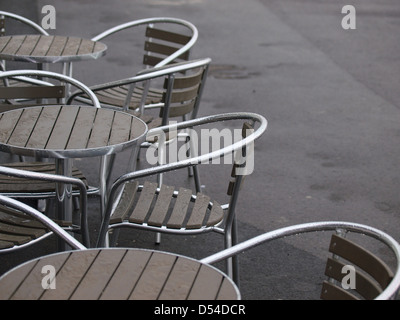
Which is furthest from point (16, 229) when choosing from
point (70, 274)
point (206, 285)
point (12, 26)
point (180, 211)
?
point (12, 26)

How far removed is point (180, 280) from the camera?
7.97ft

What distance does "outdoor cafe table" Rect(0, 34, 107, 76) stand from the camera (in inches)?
212

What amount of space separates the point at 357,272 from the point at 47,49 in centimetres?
367

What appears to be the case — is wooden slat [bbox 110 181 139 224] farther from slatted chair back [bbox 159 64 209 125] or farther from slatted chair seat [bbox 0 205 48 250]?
slatted chair back [bbox 159 64 209 125]

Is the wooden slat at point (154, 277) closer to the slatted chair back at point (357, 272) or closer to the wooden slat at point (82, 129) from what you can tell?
the slatted chair back at point (357, 272)

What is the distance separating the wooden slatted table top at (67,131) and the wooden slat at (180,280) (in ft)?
3.74

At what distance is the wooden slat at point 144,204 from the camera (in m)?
3.64

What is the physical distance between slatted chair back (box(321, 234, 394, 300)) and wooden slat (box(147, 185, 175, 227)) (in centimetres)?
109

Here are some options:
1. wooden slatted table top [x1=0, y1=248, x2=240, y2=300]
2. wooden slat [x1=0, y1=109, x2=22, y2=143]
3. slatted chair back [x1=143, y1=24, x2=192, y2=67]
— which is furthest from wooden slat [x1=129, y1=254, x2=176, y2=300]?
slatted chair back [x1=143, y1=24, x2=192, y2=67]

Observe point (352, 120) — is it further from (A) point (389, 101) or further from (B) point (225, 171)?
(B) point (225, 171)

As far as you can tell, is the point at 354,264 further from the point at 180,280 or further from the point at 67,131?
the point at 67,131

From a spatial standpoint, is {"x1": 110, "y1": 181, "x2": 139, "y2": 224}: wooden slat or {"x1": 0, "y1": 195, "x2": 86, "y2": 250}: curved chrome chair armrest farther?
{"x1": 110, "y1": 181, "x2": 139, "y2": 224}: wooden slat

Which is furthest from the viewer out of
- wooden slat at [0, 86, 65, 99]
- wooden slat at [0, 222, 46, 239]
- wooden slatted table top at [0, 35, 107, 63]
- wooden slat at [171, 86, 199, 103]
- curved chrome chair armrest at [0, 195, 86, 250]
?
wooden slatted table top at [0, 35, 107, 63]

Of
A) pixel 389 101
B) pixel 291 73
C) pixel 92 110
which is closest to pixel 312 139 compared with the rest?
pixel 389 101
